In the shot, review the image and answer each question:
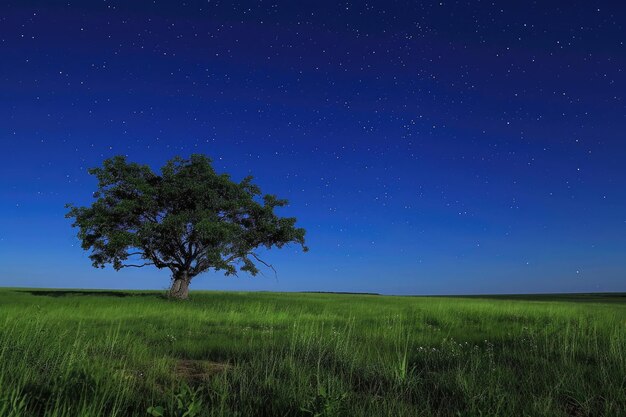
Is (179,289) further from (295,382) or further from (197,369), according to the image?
(295,382)

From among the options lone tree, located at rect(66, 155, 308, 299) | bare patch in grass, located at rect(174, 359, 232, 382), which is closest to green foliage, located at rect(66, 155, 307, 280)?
lone tree, located at rect(66, 155, 308, 299)

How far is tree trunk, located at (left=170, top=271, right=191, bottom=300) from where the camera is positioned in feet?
111

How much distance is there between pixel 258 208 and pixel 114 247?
11196 millimetres

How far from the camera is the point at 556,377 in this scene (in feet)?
19.2

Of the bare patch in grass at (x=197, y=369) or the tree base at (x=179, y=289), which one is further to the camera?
the tree base at (x=179, y=289)

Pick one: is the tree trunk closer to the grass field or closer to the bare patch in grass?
the grass field

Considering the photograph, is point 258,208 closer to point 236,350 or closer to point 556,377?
point 236,350

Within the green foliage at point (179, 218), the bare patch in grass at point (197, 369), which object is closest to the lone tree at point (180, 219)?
the green foliage at point (179, 218)

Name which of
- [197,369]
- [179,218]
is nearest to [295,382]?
[197,369]

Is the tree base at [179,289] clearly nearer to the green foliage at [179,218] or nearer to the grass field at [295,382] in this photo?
the green foliage at [179,218]

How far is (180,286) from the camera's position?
34.6 m

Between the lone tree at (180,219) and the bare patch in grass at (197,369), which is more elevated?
the lone tree at (180,219)

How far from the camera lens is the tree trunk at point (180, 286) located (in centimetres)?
3388

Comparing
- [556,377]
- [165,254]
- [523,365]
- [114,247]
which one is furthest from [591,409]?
[165,254]
